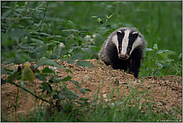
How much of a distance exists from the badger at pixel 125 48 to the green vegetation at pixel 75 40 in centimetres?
21

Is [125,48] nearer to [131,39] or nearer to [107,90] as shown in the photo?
[131,39]

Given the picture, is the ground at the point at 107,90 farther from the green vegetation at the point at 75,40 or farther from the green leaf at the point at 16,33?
the green leaf at the point at 16,33

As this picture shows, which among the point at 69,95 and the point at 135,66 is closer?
the point at 69,95

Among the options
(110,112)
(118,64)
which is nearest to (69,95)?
(110,112)

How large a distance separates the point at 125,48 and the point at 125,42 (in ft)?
0.33

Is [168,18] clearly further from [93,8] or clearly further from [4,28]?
[4,28]

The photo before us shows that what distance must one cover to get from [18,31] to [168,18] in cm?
554

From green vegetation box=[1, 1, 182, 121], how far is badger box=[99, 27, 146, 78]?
0.67 ft

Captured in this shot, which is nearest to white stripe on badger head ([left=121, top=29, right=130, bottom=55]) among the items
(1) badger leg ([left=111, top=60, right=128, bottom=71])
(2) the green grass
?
(1) badger leg ([left=111, top=60, right=128, bottom=71])

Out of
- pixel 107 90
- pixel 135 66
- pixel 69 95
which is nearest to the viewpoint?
pixel 69 95

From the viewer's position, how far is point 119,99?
248cm

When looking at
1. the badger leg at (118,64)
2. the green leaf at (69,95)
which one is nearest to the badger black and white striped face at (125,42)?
the badger leg at (118,64)

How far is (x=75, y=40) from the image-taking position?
511 cm

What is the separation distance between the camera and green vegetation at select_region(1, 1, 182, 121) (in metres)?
2.12
